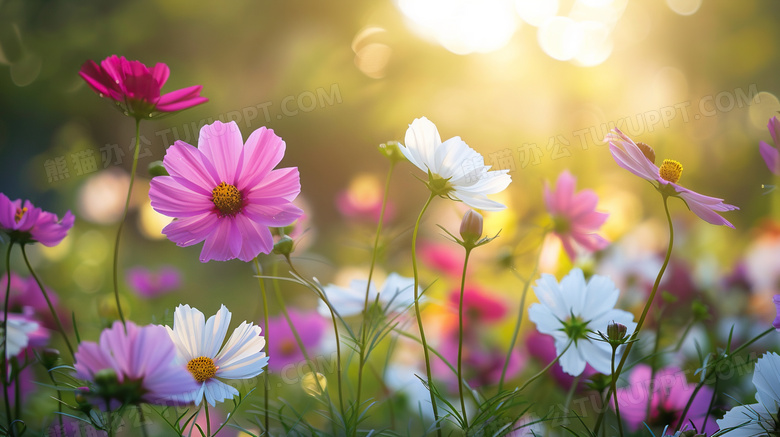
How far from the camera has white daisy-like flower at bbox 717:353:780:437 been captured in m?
0.36

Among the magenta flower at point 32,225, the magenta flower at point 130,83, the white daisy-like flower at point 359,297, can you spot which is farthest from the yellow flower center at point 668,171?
the magenta flower at point 32,225

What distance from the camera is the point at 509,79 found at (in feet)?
8.30

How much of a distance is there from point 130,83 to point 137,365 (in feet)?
0.70

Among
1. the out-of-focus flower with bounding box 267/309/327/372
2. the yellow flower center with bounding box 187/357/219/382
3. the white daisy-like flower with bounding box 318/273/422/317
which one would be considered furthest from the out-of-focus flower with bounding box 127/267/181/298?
the yellow flower center with bounding box 187/357/219/382

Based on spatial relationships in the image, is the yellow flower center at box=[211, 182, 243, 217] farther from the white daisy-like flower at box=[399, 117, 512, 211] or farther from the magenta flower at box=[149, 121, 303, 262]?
the white daisy-like flower at box=[399, 117, 512, 211]

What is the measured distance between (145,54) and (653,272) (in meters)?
2.69

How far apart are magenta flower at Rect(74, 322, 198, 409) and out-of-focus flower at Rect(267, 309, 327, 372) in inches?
18.7

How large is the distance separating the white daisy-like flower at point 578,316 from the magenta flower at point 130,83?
1.00 ft

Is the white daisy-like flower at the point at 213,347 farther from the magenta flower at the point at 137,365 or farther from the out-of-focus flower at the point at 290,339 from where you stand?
the out-of-focus flower at the point at 290,339

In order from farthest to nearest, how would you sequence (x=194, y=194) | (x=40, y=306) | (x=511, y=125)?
1. (x=511, y=125)
2. (x=40, y=306)
3. (x=194, y=194)

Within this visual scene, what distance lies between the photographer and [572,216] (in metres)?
0.57

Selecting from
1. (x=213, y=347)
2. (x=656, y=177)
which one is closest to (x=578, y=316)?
(x=656, y=177)

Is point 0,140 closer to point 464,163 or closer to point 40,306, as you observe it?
point 40,306

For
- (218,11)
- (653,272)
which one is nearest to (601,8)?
(218,11)
